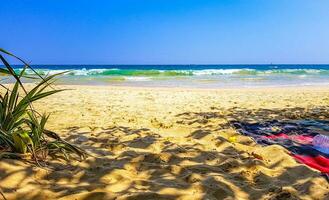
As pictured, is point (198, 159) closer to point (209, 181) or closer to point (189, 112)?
point (209, 181)

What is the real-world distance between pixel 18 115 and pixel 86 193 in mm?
1348

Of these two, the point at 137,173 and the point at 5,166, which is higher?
the point at 5,166

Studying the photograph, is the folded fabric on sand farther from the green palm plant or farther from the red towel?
the green palm plant

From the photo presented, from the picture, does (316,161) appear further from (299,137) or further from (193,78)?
(193,78)

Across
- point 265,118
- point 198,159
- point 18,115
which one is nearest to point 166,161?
point 198,159

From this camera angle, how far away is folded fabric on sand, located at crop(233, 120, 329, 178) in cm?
449

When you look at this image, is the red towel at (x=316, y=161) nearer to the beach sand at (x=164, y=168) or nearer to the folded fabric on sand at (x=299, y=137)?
the folded fabric on sand at (x=299, y=137)

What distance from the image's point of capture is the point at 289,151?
472cm

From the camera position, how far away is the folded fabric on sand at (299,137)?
14.7 ft

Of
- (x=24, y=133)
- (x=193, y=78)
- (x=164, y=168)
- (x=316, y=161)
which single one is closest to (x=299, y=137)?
(x=316, y=161)

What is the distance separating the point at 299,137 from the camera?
5.61 metres

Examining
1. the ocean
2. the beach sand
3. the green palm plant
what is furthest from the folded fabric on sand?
the ocean

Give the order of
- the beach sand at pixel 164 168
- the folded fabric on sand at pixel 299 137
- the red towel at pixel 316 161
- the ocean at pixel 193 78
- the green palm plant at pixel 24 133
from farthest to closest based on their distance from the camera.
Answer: the ocean at pixel 193 78
the folded fabric on sand at pixel 299 137
the red towel at pixel 316 161
the green palm plant at pixel 24 133
the beach sand at pixel 164 168

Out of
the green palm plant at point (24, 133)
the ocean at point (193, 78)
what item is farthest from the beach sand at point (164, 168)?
the ocean at point (193, 78)
